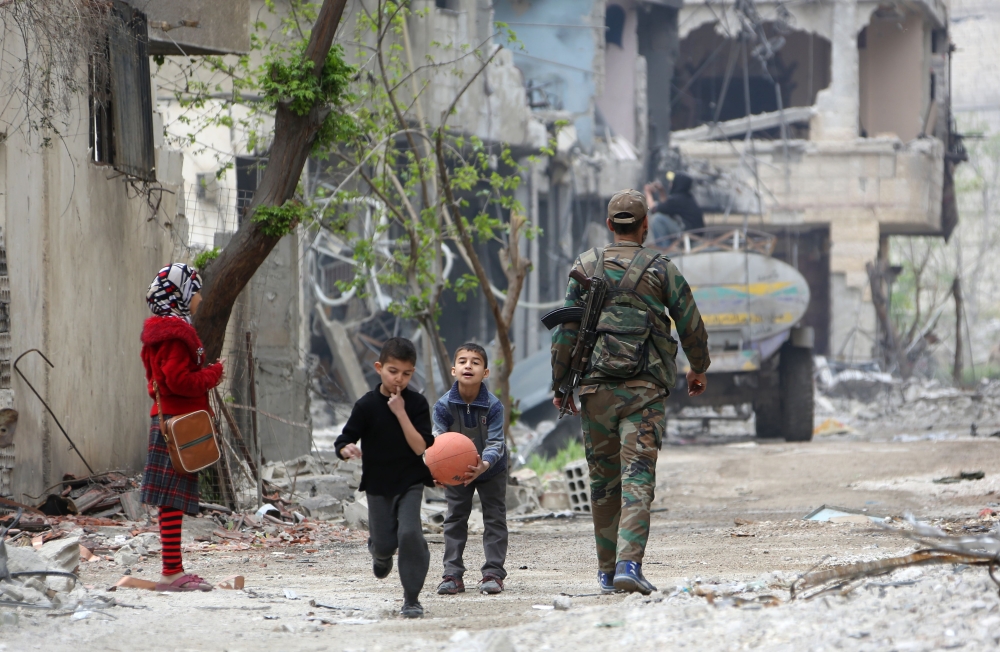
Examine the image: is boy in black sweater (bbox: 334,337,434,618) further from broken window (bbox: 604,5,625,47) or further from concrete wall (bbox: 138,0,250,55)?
broken window (bbox: 604,5,625,47)

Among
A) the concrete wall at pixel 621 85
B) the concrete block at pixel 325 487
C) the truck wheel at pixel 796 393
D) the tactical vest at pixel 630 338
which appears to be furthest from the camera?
the concrete wall at pixel 621 85

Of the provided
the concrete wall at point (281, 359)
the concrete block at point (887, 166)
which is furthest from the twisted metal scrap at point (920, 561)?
the concrete block at point (887, 166)

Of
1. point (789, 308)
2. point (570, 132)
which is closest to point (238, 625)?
point (789, 308)

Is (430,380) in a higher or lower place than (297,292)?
lower

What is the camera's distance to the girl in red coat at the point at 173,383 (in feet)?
17.6

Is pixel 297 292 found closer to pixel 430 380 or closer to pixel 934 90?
pixel 430 380

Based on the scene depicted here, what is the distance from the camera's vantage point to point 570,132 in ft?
81.7

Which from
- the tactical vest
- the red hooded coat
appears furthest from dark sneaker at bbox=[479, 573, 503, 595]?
the red hooded coat

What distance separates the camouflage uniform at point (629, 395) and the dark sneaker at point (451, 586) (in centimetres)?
65

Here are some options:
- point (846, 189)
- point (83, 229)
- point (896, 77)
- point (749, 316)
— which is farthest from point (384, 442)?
point (896, 77)

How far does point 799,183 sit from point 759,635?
27884mm

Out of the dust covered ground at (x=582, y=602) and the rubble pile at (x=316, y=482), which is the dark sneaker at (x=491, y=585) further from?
the rubble pile at (x=316, y=482)

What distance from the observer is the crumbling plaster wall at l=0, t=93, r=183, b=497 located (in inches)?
302

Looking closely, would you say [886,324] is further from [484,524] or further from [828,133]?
[484,524]
